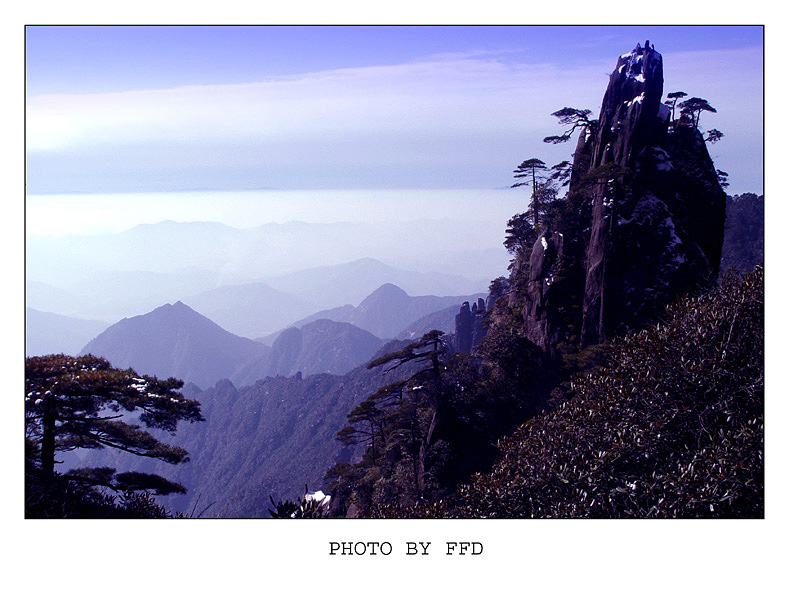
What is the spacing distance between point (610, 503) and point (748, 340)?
3.19 meters

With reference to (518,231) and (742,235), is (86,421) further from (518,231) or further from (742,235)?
(742,235)

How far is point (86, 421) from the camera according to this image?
358 inches

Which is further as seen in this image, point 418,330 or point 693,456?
point 418,330

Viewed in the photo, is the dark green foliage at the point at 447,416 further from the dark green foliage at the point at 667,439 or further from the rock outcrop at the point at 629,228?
the dark green foliage at the point at 667,439

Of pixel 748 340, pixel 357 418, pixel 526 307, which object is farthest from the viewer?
pixel 526 307

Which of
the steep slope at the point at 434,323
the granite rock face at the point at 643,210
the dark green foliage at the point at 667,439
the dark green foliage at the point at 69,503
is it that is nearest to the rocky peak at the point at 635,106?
the granite rock face at the point at 643,210

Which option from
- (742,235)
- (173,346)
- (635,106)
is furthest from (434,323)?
(635,106)

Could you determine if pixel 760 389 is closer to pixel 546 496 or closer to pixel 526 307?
pixel 546 496

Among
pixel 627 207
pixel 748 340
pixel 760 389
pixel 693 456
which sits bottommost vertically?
pixel 693 456

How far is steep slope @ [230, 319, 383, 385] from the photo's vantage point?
91.3 metres

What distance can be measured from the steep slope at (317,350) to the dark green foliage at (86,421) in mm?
77242

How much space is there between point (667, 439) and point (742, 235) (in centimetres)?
3035
